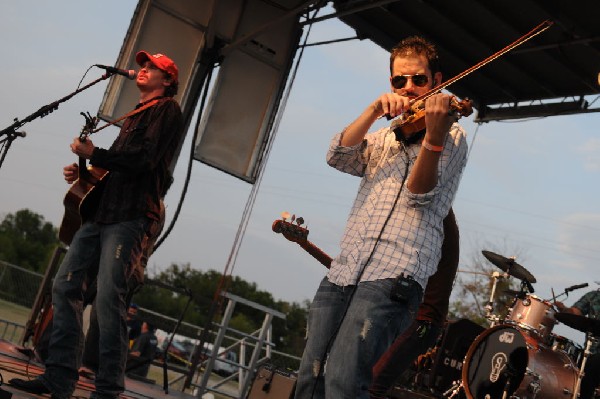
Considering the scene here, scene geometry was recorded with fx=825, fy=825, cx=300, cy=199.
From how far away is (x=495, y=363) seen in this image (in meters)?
8.29

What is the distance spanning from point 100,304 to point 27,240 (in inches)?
1340

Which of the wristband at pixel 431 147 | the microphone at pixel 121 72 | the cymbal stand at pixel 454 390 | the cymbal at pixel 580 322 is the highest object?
the microphone at pixel 121 72

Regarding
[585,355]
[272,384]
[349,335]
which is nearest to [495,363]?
[585,355]

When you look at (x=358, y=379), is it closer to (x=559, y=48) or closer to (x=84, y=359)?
(x=84, y=359)

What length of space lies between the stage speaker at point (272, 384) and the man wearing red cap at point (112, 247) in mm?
3332

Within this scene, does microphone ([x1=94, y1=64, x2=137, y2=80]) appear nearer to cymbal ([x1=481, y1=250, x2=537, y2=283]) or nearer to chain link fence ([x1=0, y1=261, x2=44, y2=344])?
cymbal ([x1=481, y1=250, x2=537, y2=283])

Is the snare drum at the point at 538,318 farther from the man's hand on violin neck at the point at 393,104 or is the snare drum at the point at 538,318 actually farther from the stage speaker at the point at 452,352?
the man's hand on violin neck at the point at 393,104

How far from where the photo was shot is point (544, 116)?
1032cm

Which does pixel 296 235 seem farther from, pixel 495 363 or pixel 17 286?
pixel 17 286

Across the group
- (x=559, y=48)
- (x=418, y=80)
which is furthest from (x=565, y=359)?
(x=418, y=80)

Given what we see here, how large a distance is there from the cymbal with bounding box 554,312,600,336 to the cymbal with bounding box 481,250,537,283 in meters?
0.70

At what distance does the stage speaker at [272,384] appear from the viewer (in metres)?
7.75

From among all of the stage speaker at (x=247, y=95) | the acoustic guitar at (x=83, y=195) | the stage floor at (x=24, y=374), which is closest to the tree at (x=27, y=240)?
the stage speaker at (x=247, y=95)

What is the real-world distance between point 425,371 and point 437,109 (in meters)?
6.44
